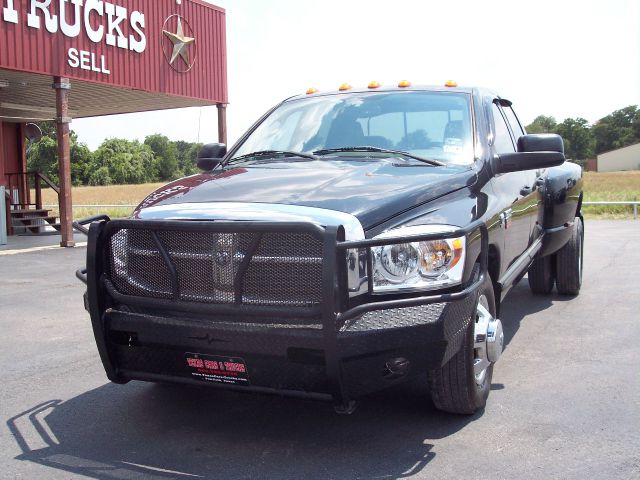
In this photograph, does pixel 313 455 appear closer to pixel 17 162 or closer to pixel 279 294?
pixel 279 294

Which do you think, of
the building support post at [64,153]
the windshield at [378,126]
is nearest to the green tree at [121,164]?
the building support post at [64,153]

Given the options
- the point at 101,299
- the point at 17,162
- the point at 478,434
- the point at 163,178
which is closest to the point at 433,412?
the point at 478,434

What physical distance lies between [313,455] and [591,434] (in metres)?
1.40

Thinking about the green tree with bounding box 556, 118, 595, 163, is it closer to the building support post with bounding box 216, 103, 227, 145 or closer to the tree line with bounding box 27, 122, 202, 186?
the tree line with bounding box 27, 122, 202, 186

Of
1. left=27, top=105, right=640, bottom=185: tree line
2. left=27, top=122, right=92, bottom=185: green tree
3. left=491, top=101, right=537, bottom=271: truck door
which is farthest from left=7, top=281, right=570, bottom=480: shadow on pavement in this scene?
left=27, top=105, right=640, bottom=185: tree line

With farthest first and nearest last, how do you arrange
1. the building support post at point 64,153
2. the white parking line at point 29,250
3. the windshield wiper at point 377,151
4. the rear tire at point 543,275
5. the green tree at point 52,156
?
1. the green tree at point 52,156
2. the building support post at point 64,153
3. the white parking line at point 29,250
4. the rear tire at point 543,275
5. the windshield wiper at point 377,151

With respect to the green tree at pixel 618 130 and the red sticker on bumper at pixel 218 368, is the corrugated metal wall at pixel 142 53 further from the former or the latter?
the green tree at pixel 618 130

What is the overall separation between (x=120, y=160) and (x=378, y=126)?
9460 cm

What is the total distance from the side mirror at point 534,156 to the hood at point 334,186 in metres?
0.30

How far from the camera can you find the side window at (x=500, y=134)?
4879 millimetres

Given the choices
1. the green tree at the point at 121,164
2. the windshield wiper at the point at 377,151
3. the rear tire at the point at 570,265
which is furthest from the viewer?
the green tree at the point at 121,164

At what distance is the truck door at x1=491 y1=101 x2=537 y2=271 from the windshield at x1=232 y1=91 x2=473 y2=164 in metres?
0.32

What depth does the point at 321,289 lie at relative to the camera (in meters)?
3.08

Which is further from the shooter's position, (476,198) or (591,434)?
(476,198)
